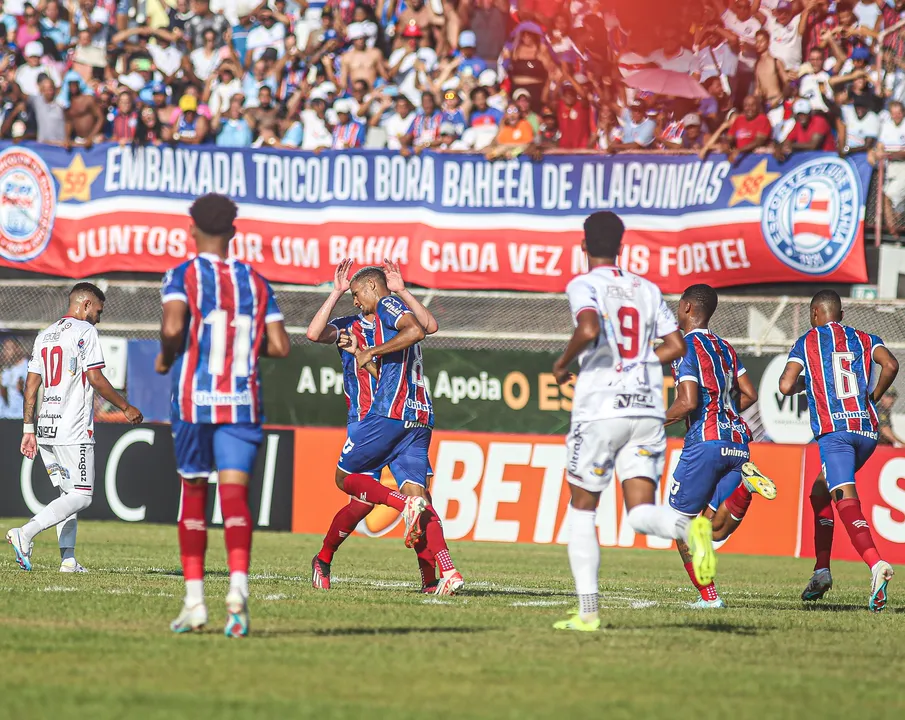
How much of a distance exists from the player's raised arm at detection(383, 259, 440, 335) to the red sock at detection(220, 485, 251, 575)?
3221 millimetres

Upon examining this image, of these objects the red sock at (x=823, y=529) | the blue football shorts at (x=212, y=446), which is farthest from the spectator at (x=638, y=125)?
the blue football shorts at (x=212, y=446)

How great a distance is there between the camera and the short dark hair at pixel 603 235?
801 cm

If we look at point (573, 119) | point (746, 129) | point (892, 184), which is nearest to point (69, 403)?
point (573, 119)

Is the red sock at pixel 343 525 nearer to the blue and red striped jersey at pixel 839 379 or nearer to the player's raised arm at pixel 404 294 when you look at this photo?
the player's raised arm at pixel 404 294

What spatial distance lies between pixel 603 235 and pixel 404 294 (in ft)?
9.31

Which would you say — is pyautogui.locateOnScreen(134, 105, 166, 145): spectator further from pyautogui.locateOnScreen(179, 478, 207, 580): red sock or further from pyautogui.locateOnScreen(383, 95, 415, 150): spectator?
pyautogui.locateOnScreen(179, 478, 207, 580): red sock

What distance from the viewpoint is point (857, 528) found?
10.7 metres

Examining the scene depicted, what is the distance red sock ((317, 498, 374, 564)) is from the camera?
10688 mm

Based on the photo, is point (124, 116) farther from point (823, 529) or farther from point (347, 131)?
point (823, 529)

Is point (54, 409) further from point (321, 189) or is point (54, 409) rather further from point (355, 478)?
point (321, 189)

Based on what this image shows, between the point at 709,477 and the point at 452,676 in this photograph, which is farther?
the point at 709,477

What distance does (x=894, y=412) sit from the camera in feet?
54.4

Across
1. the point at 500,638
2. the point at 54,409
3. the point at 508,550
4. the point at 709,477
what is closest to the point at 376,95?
the point at 508,550

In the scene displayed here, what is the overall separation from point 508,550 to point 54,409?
6.17 m
